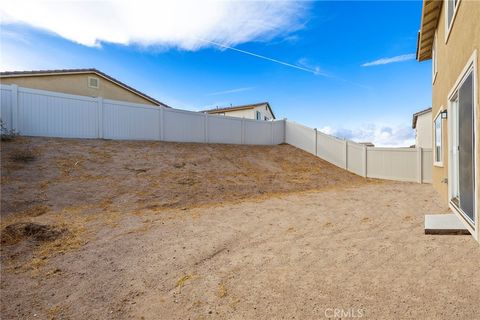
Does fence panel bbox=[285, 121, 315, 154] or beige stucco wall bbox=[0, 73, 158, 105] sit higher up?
beige stucco wall bbox=[0, 73, 158, 105]

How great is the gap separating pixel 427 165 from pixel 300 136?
7.43m

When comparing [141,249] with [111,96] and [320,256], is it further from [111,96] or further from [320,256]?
[111,96]

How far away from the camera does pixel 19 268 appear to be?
135 inches

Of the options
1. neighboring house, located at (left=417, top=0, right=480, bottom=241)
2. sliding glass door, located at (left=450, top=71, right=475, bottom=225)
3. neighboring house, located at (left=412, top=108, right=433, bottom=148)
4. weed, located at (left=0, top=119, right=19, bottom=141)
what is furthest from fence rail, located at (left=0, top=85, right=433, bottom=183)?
neighboring house, located at (left=412, top=108, right=433, bottom=148)

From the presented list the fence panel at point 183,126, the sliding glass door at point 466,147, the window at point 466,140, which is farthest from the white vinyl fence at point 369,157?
the sliding glass door at point 466,147

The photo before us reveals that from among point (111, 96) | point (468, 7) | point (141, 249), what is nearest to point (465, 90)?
Result: point (468, 7)

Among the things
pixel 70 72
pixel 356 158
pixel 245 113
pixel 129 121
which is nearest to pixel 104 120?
pixel 129 121

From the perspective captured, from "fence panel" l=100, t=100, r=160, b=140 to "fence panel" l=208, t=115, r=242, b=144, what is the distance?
10.7 feet

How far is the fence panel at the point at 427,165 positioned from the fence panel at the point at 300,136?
6002 millimetres

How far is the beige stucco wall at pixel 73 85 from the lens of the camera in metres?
13.7

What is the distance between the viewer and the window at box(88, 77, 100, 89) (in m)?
15.8

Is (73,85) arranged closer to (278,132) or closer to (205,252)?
(278,132)

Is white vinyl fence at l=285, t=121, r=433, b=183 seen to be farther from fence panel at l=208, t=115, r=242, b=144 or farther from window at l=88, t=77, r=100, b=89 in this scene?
window at l=88, t=77, r=100, b=89

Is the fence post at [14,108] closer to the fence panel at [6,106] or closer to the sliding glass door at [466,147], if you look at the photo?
the fence panel at [6,106]
